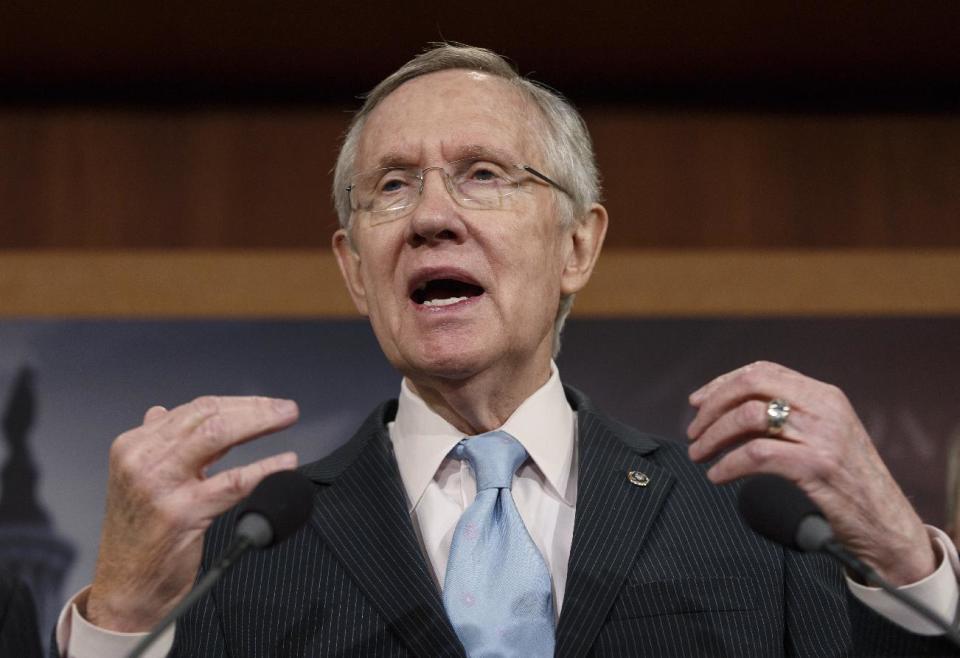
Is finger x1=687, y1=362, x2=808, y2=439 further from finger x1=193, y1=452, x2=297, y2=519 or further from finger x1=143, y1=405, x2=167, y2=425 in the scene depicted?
finger x1=143, y1=405, x2=167, y2=425

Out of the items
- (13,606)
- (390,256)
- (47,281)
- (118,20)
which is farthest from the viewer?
(47,281)

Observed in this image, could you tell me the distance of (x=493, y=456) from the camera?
1812mm

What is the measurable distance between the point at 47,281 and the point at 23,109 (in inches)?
17.7

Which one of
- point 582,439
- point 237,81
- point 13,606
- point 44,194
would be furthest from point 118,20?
point 582,439

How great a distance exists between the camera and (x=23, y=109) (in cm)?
289

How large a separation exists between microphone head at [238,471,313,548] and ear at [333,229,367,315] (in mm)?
713

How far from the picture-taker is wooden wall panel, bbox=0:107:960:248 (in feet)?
9.43

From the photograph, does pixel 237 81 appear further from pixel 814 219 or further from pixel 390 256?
pixel 814 219

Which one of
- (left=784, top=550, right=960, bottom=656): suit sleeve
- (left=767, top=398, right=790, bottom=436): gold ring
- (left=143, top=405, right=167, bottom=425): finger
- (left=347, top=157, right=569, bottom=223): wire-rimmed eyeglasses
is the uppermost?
(left=347, top=157, right=569, bottom=223): wire-rimmed eyeglasses

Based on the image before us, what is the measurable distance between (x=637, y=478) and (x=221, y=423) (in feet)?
2.38

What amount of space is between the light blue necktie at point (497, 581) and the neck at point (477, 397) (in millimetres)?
135

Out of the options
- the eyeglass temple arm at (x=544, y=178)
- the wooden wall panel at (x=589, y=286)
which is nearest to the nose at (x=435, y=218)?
the eyeglass temple arm at (x=544, y=178)

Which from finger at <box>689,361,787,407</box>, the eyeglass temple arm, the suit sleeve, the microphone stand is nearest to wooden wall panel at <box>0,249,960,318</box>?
the eyeglass temple arm

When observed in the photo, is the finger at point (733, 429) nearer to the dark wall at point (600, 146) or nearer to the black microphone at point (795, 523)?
the black microphone at point (795, 523)
